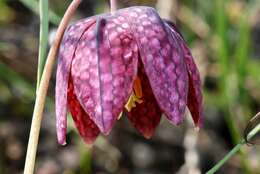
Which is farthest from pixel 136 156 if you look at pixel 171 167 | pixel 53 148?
pixel 53 148

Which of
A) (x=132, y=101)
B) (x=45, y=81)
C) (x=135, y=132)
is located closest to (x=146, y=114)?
(x=132, y=101)

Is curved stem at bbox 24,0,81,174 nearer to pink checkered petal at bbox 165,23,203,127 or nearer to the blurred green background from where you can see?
pink checkered petal at bbox 165,23,203,127

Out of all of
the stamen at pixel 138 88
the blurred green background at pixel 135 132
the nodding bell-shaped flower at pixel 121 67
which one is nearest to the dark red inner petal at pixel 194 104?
the nodding bell-shaped flower at pixel 121 67

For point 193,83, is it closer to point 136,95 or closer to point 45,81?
point 136,95

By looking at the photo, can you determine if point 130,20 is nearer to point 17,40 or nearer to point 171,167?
point 171,167

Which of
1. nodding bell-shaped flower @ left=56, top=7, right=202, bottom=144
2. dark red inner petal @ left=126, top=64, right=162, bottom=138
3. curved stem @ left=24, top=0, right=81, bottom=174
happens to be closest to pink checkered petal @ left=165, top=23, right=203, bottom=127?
nodding bell-shaped flower @ left=56, top=7, right=202, bottom=144

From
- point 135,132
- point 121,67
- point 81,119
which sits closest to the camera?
point 121,67

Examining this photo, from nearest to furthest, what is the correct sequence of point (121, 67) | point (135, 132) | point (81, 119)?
point (121, 67)
point (81, 119)
point (135, 132)

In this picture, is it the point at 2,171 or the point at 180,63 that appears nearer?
the point at 180,63
